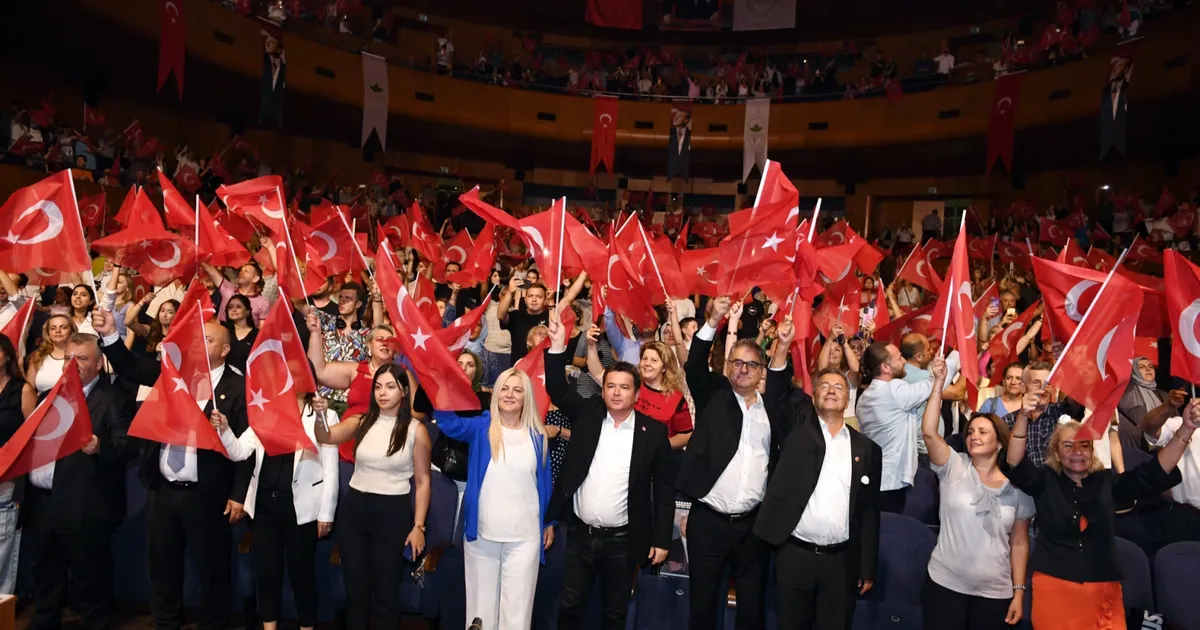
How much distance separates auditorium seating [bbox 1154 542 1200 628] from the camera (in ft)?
14.1

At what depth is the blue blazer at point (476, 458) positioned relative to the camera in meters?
4.14

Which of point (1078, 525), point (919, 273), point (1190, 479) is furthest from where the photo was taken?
point (919, 273)

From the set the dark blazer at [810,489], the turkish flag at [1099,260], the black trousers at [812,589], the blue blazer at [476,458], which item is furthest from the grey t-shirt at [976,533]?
the turkish flag at [1099,260]

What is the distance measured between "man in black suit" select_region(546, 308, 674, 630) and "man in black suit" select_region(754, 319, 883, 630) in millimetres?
521

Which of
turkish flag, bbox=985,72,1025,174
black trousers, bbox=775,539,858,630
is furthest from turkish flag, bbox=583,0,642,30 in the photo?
black trousers, bbox=775,539,858,630

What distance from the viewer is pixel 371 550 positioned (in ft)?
14.1

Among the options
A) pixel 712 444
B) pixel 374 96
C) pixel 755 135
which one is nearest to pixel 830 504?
pixel 712 444

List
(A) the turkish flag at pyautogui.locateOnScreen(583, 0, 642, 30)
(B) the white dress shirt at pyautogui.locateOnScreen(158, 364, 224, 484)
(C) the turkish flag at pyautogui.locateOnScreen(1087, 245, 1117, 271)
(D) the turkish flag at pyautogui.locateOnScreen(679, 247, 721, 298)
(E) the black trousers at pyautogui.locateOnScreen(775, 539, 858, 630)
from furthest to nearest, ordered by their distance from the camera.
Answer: (A) the turkish flag at pyautogui.locateOnScreen(583, 0, 642, 30) → (C) the turkish flag at pyautogui.locateOnScreen(1087, 245, 1117, 271) → (D) the turkish flag at pyautogui.locateOnScreen(679, 247, 721, 298) → (B) the white dress shirt at pyautogui.locateOnScreen(158, 364, 224, 484) → (E) the black trousers at pyautogui.locateOnScreen(775, 539, 858, 630)

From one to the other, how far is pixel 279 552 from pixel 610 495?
1.76m

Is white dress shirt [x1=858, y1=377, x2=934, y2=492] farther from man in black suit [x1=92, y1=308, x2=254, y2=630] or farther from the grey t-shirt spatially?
man in black suit [x1=92, y1=308, x2=254, y2=630]

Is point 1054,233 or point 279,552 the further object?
point 1054,233

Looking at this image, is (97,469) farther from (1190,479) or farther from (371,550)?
(1190,479)

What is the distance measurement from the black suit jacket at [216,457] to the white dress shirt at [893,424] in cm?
338

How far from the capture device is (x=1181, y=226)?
12.2 metres
